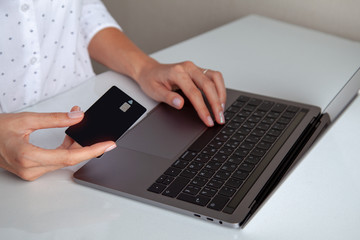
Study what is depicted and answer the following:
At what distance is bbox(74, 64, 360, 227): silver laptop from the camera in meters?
0.69

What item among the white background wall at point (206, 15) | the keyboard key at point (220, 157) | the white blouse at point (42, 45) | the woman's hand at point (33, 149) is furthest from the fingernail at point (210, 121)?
the white background wall at point (206, 15)

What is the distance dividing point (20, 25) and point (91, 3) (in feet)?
0.75

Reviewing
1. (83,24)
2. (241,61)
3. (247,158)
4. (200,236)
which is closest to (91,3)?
(83,24)

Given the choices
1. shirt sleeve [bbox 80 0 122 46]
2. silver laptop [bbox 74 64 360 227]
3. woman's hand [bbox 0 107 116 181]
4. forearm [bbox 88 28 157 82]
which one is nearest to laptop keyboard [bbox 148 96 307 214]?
silver laptop [bbox 74 64 360 227]

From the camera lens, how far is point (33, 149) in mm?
708

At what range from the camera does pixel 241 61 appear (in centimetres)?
117

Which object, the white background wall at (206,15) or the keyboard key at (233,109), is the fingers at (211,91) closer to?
the keyboard key at (233,109)

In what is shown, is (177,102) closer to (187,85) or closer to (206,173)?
(187,85)

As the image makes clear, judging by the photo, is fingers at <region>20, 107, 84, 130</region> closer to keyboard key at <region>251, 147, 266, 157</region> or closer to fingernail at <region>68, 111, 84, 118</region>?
fingernail at <region>68, 111, 84, 118</region>

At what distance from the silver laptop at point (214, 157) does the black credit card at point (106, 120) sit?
0.05 metres

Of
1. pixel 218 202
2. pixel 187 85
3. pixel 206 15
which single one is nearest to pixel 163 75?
pixel 187 85

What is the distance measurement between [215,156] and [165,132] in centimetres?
12

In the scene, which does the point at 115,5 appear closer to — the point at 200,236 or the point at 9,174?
the point at 9,174

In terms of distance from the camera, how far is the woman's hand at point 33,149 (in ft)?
2.33
